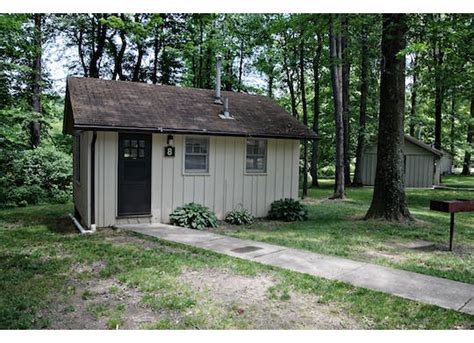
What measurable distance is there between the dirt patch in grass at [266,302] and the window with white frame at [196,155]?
4.95 m

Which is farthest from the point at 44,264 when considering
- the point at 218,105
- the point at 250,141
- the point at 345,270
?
the point at 218,105

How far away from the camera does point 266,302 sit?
14.3ft

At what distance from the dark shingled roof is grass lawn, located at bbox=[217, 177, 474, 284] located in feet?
8.52

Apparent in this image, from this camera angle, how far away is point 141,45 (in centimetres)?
2322

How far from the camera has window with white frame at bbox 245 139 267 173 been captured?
35.9 ft

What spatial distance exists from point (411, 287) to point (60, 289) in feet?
14.1

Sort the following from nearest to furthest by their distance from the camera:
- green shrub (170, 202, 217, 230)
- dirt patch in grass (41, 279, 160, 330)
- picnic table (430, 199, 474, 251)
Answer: dirt patch in grass (41, 279, 160, 330), picnic table (430, 199, 474, 251), green shrub (170, 202, 217, 230)

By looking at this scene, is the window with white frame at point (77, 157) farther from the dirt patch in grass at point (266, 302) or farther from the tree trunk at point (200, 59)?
the tree trunk at point (200, 59)

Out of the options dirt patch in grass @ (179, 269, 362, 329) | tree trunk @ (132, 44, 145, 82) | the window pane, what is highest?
tree trunk @ (132, 44, 145, 82)

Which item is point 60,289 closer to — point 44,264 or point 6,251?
point 44,264

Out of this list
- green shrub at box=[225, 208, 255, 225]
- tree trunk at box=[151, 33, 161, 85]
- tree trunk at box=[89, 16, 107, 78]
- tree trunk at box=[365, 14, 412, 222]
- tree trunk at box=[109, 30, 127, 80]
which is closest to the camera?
tree trunk at box=[365, 14, 412, 222]

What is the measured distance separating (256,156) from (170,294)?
6.89 m

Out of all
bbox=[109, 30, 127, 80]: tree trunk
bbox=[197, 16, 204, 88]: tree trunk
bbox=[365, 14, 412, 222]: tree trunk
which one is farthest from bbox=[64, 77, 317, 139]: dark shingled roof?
bbox=[109, 30, 127, 80]: tree trunk

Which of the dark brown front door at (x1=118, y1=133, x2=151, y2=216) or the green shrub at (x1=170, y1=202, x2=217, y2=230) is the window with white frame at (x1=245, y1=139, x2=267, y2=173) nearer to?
the green shrub at (x1=170, y1=202, x2=217, y2=230)
